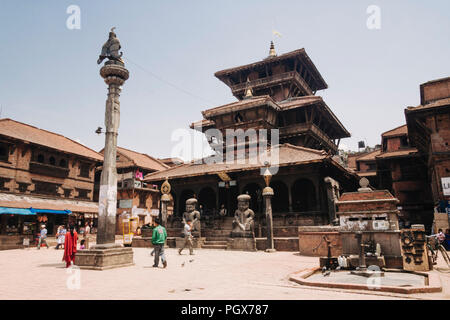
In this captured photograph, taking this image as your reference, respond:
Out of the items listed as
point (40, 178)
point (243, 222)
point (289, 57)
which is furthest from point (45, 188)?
point (289, 57)

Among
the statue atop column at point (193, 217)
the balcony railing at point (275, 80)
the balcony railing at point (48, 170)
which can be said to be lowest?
the statue atop column at point (193, 217)

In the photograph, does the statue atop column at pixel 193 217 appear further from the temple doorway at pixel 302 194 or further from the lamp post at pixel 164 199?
the temple doorway at pixel 302 194

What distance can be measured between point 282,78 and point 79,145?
2477cm

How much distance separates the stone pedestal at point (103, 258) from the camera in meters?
9.11

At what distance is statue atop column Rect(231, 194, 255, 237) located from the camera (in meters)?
16.1

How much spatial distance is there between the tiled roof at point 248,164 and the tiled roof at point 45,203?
38.9ft

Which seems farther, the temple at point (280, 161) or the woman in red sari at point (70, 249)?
the temple at point (280, 161)

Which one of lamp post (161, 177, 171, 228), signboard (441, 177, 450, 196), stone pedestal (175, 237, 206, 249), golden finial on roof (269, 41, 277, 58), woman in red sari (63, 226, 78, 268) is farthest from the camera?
golden finial on roof (269, 41, 277, 58)

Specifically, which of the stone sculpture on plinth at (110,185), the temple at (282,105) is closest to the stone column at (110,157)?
the stone sculpture on plinth at (110,185)

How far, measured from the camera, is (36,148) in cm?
2892

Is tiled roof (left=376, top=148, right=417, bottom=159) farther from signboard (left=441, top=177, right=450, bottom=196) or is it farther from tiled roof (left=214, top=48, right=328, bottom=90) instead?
tiled roof (left=214, top=48, right=328, bottom=90)

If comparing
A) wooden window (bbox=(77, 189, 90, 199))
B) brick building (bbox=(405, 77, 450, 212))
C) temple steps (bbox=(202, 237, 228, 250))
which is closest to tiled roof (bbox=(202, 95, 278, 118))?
brick building (bbox=(405, 77, 450, 212))
